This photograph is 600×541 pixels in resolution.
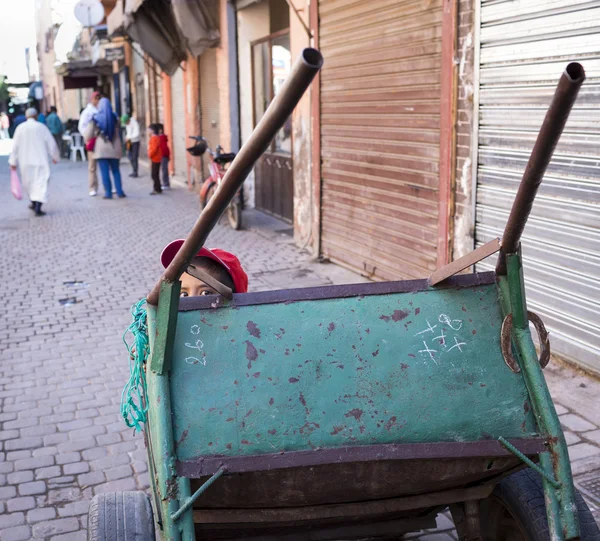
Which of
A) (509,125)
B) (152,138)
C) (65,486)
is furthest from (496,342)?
(152,138)

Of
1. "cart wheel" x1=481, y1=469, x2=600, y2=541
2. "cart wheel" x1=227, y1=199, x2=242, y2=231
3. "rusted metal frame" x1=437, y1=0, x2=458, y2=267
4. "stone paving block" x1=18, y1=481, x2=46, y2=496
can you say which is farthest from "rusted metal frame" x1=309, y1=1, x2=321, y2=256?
"cart wheel" x1=481, y1=469, x2=600, y2=541

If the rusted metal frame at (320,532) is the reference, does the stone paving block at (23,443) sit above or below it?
below

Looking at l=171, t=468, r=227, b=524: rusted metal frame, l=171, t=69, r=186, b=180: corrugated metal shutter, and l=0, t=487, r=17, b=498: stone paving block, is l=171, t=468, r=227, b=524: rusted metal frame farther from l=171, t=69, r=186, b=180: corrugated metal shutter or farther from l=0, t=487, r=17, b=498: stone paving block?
l=171, t=69, r=186, b=180: corrugated metal shutter

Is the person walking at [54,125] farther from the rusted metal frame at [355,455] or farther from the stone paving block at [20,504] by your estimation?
the rusted metal frame at [355,455]

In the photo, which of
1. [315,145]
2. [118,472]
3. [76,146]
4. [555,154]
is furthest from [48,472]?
[76,146]

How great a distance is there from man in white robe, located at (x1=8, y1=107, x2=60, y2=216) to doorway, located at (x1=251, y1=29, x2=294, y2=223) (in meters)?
3.65

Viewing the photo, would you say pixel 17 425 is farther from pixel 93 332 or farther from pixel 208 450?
pixel 208 450

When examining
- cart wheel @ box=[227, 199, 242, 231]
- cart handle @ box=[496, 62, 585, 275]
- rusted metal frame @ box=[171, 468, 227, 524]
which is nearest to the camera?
cart handle @ box=[496, 62, 585, 275]

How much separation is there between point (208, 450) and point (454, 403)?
0.69m

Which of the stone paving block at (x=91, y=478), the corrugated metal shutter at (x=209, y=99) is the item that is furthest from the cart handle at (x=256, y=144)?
the corrugated metal shutter at (x=209, y=99)

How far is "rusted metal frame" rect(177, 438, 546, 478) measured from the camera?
6.59ft

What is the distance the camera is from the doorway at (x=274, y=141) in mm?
11383

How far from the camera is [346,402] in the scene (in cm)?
213

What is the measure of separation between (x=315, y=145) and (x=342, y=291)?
22.8 ft
